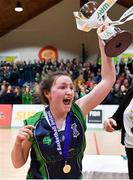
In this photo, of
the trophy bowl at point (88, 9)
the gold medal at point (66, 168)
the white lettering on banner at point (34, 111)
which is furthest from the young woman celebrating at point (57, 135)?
the white lettering on banner at point (34, 111)

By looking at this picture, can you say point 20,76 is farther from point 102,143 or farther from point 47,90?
point 47,90

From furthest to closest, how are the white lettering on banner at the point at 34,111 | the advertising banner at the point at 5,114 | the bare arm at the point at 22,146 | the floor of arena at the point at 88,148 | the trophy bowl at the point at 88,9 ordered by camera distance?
the advertising banner at the point at 5,114 < the white lettering on banner at the point at 34,111 < the floor of arena at the point at 88,148 < the trophy bowl at the point at 88,9 < the bare arm at the point at 22,146

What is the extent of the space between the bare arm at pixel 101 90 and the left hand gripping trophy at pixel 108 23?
46mm

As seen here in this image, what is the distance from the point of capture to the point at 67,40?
18.5m

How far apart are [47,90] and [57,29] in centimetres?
1701

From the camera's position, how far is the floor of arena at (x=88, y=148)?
15.7ft

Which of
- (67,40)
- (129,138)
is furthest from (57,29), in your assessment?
(129,138)

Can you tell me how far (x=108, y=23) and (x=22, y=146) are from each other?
82cm

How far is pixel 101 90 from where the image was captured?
1754 millimetres

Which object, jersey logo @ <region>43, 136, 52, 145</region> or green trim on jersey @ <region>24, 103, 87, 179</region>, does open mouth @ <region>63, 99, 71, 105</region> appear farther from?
jersey logo @ <region>43, 136, 52, 145</region>

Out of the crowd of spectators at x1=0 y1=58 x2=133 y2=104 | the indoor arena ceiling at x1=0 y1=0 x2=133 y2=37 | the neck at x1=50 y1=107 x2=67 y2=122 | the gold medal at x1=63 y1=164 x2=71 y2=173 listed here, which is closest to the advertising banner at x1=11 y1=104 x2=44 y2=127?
the crowd of spectators at x1=0 y1=58 x2=133 y2=104

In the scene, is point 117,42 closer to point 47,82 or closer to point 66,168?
point 47,82

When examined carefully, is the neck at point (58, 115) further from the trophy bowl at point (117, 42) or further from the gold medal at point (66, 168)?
the trophy bowl at point (117, 42)

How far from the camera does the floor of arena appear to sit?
478 centimetres
